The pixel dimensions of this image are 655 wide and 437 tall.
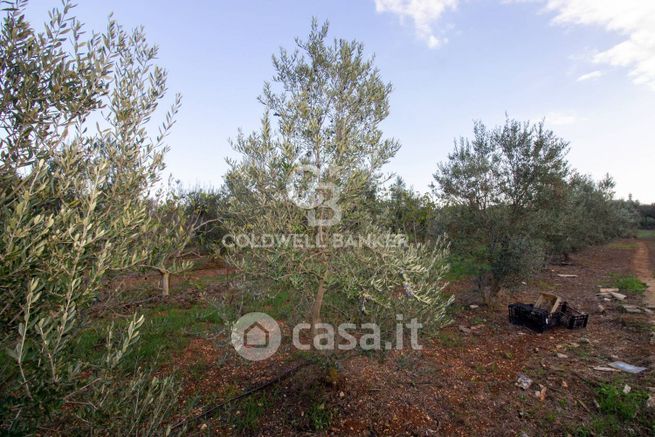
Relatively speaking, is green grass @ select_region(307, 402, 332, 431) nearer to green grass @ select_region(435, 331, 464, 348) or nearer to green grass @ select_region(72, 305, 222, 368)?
green grass @ select_region(72, 305, 222, 368)

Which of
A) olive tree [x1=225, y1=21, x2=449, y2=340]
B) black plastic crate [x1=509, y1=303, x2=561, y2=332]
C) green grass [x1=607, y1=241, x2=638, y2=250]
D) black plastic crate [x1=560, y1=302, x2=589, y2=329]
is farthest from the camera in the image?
green grass [x1=607, y1=241, x2=638, y2=250]

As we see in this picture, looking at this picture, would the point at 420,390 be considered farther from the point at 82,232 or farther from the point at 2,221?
the point at 2,221

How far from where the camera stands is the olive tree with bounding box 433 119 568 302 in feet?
44.2

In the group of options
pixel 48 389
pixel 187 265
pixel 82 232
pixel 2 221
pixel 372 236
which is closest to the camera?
pixel 48 389

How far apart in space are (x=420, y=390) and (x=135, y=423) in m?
6.32

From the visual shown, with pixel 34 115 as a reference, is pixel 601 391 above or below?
below

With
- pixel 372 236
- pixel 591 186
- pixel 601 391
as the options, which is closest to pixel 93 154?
pixel 372 236

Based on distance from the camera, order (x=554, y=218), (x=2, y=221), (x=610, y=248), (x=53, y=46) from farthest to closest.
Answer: (x=610, y=248) → (x=554, y=218) → (x=53, y=46) → (x=2, y=221)

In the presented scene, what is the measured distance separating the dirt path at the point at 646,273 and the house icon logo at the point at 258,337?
16.1m

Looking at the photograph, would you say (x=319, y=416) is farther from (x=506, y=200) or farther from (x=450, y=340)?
(x=506, y=200)

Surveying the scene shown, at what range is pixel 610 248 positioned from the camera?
133 ft

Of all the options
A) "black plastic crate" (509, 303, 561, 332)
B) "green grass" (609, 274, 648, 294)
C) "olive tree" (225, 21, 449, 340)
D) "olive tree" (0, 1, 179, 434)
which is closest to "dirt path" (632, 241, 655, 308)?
"green grass" (609, 274, 648, 294)

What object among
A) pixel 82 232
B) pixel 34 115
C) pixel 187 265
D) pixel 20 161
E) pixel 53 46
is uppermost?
pixel 53 46

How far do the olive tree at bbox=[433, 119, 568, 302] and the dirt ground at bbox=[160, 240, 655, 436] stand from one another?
313cm
